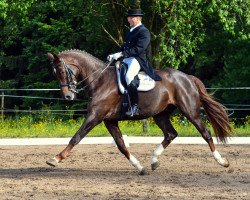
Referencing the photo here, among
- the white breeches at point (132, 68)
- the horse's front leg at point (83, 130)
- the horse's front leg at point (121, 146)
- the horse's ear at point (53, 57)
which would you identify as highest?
the horse's ear at point (53, 57)

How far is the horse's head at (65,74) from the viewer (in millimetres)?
12672

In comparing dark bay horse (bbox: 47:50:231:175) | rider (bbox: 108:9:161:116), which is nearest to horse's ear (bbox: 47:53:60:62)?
dark bay horse (bbox: 47:50:231:175)

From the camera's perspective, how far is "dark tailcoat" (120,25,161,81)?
502 inches

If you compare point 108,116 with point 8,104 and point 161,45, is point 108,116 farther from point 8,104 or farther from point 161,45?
point 8,104

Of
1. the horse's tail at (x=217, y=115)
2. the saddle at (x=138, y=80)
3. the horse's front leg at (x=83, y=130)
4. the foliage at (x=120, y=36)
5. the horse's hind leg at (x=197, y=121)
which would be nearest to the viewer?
the horse's front leg at (x=83, y=130)

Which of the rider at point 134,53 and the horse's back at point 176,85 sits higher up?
the rider at point 134,53

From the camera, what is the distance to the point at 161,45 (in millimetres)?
25531

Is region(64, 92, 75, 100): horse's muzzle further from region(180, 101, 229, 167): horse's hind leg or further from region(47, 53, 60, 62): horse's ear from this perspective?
region(180, 101, 229, 167): horse's hind leg

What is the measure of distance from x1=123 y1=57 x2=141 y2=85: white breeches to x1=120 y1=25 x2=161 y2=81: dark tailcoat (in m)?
0.06

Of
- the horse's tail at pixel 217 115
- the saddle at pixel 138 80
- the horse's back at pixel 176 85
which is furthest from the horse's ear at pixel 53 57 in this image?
the horse's tail at pixel 217 115

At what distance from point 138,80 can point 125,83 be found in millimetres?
219

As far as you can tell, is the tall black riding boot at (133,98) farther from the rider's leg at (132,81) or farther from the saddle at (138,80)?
the saddle at (138,80)

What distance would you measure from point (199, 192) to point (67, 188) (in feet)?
5.93

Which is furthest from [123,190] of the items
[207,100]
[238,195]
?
[207,100]
